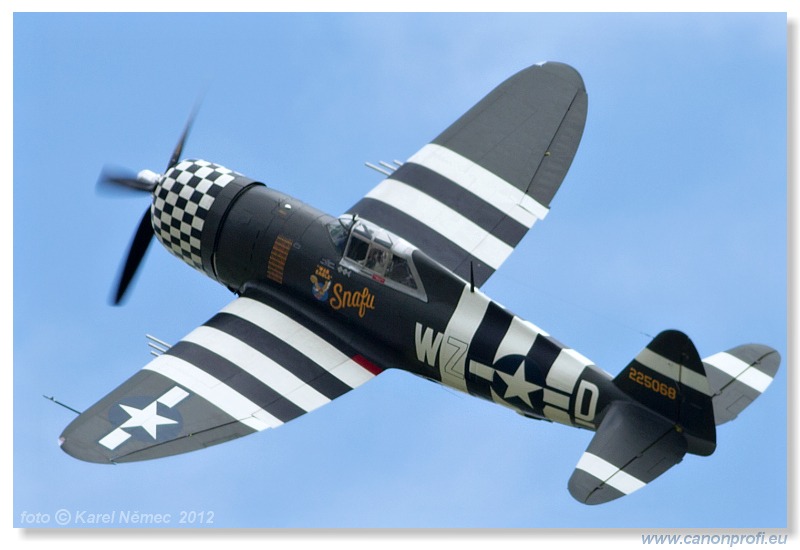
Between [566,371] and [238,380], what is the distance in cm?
371

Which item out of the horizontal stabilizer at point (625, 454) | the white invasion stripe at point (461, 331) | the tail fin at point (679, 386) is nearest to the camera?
the horizontal stabilizer at point (625, 454)

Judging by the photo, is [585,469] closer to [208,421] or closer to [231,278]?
[208,421]

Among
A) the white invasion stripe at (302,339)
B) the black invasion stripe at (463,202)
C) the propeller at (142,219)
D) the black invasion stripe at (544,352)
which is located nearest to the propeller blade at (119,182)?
the propeller at (142,219)

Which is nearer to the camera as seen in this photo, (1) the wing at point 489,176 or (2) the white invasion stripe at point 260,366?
(2) the white invasion stripe at point 260,366

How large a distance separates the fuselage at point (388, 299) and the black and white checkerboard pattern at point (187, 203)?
34 millimetres

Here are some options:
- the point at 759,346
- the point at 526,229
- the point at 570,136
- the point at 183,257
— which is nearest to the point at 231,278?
the point at 183,257

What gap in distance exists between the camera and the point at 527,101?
21.1m

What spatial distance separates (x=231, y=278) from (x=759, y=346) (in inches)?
256

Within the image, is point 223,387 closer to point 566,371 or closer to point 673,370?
point 566,371

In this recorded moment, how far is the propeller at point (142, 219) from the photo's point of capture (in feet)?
64.3

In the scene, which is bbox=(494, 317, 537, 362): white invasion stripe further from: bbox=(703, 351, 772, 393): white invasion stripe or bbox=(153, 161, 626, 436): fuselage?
bbox=(703, 351, 772, 393): white invasion stripe

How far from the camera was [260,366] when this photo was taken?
1762cm

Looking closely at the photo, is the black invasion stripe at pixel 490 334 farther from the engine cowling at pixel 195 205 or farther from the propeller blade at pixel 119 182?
the propeller blade at pixel 119 182

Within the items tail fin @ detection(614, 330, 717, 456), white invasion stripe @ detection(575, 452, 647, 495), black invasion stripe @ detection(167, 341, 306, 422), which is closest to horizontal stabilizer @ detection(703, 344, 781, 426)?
tail fin @ detection(614, 330, 717, 456)
